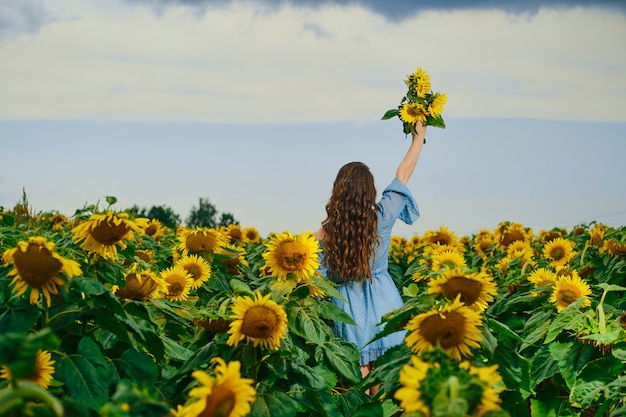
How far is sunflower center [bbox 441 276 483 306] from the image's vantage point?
11.1ft

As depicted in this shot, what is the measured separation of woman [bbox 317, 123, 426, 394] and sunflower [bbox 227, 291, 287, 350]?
8.24 ft

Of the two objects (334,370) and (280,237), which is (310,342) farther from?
(280,237)

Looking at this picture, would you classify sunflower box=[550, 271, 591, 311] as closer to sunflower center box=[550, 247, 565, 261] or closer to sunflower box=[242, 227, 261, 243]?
sunflower center box=[550, 247, 565, 261]

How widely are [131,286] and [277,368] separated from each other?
4.08 feet

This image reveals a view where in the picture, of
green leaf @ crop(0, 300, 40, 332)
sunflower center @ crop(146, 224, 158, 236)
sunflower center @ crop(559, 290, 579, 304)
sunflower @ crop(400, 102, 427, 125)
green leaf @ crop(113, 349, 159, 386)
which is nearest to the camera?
green leaf @ crop(0, 300, 40, 332)

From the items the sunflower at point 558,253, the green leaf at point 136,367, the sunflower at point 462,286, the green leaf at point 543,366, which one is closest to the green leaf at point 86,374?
the green leaf at point 136,367

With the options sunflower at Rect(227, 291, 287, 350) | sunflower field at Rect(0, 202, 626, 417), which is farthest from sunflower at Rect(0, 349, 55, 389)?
sunflower at Rect(227, 291, 287, 350)

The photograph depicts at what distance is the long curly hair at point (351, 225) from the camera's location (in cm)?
625

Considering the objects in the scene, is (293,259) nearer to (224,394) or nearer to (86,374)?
(86,374)

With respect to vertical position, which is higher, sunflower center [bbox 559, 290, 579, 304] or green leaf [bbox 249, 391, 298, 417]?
sunflower center [bbox 559, 290, 579, 304]

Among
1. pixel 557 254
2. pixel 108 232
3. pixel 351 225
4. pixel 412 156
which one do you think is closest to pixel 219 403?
pixel 108 232

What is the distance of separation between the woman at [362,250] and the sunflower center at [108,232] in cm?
250

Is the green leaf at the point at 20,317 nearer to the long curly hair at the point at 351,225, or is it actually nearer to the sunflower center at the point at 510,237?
the long curly hair at the point at 351,225

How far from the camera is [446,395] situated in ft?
7.59
